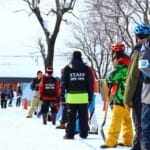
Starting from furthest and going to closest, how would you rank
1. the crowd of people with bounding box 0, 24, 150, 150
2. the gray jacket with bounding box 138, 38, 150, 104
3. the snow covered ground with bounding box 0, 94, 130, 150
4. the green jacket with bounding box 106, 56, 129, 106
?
the snow covered ground with bounding box 0, 94, 130, 150 < the green jacket with bounding box 106, 56, 129, 106 < the crowd of people with bounding box 0, 24, 150, 150 < the gray jacket with bounding box 138, 38, 150, 104

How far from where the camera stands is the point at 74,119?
10.4 m

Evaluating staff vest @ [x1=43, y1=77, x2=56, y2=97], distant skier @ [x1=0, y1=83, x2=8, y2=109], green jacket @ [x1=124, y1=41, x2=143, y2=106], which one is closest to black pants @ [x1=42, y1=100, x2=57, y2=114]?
staff vest @ [x1=43, y1=77, x2=56, y2=97]

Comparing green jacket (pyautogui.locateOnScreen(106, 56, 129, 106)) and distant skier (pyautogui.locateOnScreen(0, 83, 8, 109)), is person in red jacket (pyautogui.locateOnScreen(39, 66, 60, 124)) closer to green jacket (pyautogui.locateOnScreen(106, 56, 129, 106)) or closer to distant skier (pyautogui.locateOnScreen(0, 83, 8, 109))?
green jacket (pyautogui.locateOnScreen(106, 56, 129, 106))

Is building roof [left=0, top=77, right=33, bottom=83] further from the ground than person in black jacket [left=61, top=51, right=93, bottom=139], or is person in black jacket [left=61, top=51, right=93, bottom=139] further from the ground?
person in black jacket [left=61, top=51, right=93, bottom=139]

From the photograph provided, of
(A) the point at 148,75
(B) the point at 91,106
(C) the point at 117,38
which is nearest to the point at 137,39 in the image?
(A) the point at 148,75

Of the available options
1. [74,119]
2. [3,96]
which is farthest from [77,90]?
[3,96]

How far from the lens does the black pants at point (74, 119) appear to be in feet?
34.2

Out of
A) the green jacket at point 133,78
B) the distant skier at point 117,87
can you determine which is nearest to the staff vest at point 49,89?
the distant skier at point 117,87

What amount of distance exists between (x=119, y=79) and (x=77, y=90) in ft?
5.82

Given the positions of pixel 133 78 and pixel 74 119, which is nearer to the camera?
pixel 133 78

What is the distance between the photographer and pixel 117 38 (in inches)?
1591

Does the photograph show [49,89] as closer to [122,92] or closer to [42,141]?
[42,141]

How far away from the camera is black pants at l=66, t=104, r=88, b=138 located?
1043 centimetres

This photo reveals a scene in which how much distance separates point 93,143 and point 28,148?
4.19ft
